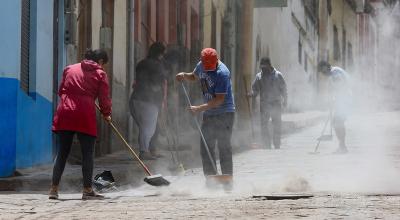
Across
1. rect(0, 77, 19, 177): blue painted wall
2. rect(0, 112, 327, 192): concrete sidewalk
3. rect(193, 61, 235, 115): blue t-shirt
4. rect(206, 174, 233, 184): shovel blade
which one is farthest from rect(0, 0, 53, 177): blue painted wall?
rect(206, 174, 233, 184): shovel blade

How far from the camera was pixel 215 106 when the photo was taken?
10.7 meters

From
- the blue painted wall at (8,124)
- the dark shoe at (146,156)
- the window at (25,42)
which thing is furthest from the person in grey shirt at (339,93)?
the blue painted wall at (8,124)

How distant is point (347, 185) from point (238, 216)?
10.4 ft

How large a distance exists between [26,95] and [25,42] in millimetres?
711

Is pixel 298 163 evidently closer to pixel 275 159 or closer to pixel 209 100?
pixel 275 159

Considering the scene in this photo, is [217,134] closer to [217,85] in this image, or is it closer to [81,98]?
[217,85]

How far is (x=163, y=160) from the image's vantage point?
566 inches

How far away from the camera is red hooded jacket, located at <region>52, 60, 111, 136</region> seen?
32.1 ft

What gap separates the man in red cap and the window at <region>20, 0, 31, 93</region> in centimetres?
254

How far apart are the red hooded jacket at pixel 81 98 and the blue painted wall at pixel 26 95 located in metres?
2.13

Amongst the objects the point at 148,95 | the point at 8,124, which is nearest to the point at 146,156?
the point at 148,95

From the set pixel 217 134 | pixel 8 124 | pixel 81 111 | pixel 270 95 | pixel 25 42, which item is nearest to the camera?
pixel 81 111

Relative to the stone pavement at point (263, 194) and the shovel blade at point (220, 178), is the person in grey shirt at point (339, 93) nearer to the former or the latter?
the stone pavement at point (263, 194)

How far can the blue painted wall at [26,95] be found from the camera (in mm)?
11844
